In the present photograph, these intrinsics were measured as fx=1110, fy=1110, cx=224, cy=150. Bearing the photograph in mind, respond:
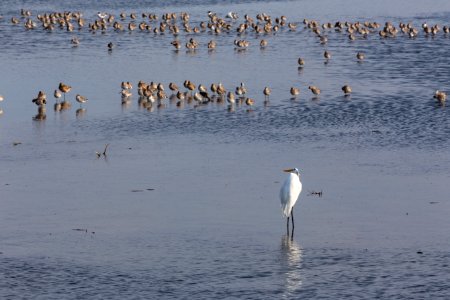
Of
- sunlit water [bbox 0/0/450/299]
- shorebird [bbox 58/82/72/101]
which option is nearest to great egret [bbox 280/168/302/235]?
sunlit water [bbox 0/0/450/299]

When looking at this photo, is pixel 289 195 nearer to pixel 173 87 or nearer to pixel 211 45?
pixel 173 87

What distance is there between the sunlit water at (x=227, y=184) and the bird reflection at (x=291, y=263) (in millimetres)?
48

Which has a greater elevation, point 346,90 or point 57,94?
point 346,90

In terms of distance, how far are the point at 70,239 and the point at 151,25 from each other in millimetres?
39036

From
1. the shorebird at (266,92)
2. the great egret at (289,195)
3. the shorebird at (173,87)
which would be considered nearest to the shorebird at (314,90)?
the shorebird at (266,92)

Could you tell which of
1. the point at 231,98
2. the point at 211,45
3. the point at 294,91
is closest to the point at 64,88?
the point at 231,98

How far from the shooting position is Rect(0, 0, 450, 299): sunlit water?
17.0 m

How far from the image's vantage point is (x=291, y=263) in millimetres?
17609

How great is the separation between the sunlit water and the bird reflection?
0.05m

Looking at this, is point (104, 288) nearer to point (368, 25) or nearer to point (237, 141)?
point (237, 141)

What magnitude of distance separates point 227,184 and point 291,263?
17.9 ft

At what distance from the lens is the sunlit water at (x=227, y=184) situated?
16969mm

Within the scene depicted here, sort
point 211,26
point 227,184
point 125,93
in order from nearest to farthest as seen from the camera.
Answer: point 227,184 < point 125,93 < point 211,26

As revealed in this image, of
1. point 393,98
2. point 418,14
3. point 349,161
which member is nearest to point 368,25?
point 418,14
